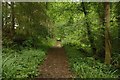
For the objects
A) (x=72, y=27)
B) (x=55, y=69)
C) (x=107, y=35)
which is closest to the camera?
(x=55, y=69)

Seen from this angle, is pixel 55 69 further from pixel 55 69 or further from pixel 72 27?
pixel 72 27

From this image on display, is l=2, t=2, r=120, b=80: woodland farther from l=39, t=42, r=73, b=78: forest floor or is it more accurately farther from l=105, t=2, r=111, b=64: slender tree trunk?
l=39, t=42, r=73, b=78: forest floor

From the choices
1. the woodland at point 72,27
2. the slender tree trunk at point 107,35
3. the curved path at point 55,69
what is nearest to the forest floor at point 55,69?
the curved path at point 55,69

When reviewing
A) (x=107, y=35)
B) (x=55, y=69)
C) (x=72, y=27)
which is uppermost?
(x=72, y=27)

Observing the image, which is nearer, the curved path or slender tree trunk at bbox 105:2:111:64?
the curved path

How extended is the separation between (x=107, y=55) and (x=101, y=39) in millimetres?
2711

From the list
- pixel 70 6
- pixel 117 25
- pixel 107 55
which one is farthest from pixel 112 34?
pixel 70 6

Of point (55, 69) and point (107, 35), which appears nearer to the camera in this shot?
point (55, 69)

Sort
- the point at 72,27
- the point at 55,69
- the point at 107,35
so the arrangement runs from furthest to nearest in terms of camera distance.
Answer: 1. the point at 72,27
2. the point at 107,35
3. the point at 55,69

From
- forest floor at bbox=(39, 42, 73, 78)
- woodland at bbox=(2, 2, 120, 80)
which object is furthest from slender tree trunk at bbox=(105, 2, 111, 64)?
forest floor at bbox=(39, 42, 73, 78)

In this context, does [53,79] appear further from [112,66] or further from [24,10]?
[24,10]

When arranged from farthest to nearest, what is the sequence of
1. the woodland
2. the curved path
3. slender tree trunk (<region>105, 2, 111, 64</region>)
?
the woodland
slender tree trunk (<region>105, 2, 111, 64</region>)
the curved path

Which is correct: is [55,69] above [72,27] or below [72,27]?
below

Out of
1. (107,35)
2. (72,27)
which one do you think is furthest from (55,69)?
(72,27)
